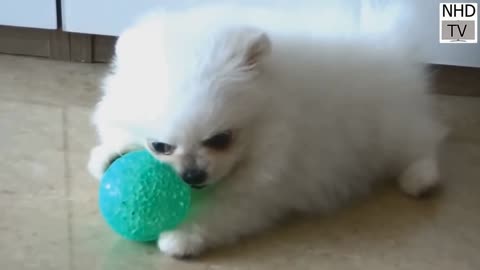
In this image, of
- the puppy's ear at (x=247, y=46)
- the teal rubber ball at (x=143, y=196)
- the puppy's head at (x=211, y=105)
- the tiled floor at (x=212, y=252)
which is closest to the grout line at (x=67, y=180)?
the tiled floor at (x=212, y=252)

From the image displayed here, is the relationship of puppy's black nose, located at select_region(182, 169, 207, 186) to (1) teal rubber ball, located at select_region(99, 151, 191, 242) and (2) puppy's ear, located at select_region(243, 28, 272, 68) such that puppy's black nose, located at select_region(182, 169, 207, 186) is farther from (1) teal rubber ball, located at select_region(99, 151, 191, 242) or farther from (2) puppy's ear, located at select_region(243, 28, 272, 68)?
(2) puppy's ear, located at select_region(243, 28, 272, 68)

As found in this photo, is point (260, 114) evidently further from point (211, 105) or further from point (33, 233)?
point (33, 233)

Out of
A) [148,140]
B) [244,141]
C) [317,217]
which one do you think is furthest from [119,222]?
[317,217]

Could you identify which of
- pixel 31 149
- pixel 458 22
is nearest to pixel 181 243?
pixel 31 149

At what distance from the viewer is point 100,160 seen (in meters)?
1.81

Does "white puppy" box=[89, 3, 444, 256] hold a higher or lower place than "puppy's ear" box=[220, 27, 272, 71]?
lower

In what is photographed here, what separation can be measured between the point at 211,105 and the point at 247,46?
0.14 meters

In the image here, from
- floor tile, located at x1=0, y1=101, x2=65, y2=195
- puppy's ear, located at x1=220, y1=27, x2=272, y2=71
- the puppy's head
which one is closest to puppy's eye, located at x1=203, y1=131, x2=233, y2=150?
the puppy's head

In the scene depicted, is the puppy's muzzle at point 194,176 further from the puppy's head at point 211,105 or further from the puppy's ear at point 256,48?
the puppy's ear at point 256,48

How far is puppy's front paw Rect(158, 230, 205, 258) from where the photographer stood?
166 centimetres

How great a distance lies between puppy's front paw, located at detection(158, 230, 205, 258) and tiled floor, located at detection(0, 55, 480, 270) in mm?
19

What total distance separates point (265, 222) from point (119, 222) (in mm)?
330

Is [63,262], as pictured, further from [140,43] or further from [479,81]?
[479,81]

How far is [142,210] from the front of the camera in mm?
1595
